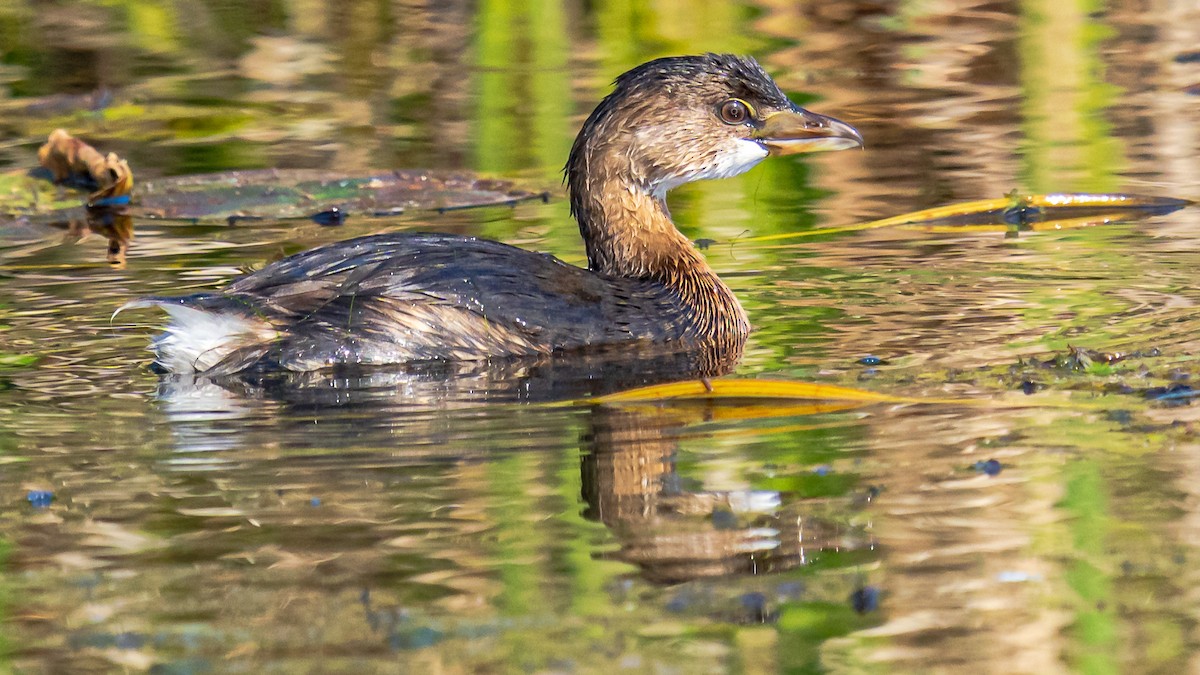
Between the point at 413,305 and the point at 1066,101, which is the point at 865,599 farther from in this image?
the point at 1066,101

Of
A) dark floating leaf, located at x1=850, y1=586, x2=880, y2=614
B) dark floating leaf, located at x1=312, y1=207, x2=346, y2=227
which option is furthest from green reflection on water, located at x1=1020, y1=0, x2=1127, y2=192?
dark floating leaf, located at x1=850, y1=586, x2=880, y2=614

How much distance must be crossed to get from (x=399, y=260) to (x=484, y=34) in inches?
288

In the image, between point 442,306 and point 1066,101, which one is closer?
point 442,306

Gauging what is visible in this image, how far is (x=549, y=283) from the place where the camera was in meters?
6.18

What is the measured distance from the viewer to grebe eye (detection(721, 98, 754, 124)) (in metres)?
7.14

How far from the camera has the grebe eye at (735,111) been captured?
281 inches

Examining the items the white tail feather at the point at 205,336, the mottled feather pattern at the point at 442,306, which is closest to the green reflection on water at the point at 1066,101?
the mottled feather pattern at the point at 442,306

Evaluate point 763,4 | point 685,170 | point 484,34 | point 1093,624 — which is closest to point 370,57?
point 484,34

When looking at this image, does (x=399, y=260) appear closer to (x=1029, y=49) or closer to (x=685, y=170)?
(x=685, y=170)

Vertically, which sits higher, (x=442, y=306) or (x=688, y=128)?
(x=688, y=128)

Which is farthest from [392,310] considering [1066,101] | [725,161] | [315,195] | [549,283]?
[1066,101]

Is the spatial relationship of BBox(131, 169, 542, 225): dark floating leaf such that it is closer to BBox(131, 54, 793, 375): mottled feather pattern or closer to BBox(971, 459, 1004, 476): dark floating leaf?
BBox(131, 54, 793, 375): mottled feather pattern

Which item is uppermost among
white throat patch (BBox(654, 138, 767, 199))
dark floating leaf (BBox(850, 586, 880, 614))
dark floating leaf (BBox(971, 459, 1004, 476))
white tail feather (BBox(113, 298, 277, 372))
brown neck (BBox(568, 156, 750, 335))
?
white throat patch (BBox(654, 138, 767, 199))

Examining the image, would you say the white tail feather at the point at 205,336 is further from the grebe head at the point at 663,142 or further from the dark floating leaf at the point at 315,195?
the dark floating leaf at the point at 315,195
